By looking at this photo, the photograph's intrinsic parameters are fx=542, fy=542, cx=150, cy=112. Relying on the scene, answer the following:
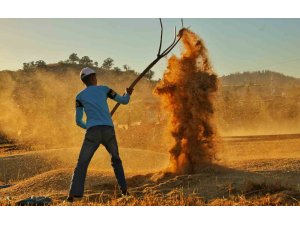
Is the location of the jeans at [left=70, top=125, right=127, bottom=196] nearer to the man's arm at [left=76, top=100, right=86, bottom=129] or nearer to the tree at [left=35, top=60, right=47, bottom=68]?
the man's arm at [left=76, top=100, right=86, bottom=129]

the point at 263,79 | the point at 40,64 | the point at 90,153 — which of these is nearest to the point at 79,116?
the point at 90,153

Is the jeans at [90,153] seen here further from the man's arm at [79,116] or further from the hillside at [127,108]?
the hillside at [127,108]

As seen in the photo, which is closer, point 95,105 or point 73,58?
point 95,105

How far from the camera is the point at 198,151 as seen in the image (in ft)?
34.1

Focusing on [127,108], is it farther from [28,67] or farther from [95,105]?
[95,105]

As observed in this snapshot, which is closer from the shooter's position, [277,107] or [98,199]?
[98,199]

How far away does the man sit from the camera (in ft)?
25.5

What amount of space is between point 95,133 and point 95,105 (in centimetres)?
41

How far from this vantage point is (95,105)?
784cm

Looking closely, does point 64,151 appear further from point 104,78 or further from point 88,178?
point 104,78

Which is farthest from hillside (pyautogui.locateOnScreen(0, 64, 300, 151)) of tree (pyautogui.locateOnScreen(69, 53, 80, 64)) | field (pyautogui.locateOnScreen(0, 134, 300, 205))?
field (pyautogui.locateOnScreen(0, 134, 300, 205))

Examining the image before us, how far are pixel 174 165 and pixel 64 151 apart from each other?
23.3 ft

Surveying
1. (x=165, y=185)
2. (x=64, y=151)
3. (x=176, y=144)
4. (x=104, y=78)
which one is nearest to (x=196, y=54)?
(x=176, y=144)

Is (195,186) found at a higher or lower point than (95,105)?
lower
